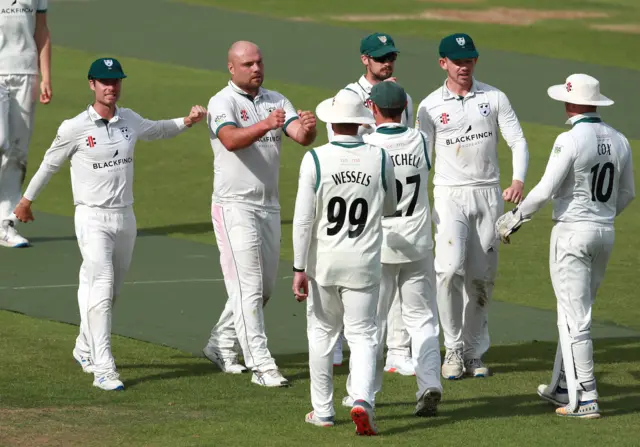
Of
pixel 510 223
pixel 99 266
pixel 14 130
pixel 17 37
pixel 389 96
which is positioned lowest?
pixel 99 266

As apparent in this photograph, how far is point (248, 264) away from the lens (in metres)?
10.5

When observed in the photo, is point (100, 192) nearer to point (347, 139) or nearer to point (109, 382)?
point (109, 382)

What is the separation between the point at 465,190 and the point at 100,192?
2.89 m

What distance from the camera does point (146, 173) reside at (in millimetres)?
19297

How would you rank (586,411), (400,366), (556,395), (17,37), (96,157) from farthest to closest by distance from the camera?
(17,37), (400,366), (96,157), (556,395), (586,411)

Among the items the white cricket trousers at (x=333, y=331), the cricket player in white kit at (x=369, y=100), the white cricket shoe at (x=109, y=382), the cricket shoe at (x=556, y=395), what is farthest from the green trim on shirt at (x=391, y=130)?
the white cricket shoe at (x=109, y=382)

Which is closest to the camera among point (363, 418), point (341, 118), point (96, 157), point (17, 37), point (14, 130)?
point (363, 418)

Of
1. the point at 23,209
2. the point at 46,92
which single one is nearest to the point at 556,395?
the point at 23,209

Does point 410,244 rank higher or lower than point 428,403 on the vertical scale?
higher

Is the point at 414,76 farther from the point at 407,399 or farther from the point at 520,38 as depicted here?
the point at 407,399

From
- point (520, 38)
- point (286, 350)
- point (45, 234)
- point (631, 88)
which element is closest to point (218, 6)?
point (520, 38)

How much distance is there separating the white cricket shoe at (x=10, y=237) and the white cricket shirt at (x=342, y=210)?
6.66 meters

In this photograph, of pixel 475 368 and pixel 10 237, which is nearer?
pixel 475 368

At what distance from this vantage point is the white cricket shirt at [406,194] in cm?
949
